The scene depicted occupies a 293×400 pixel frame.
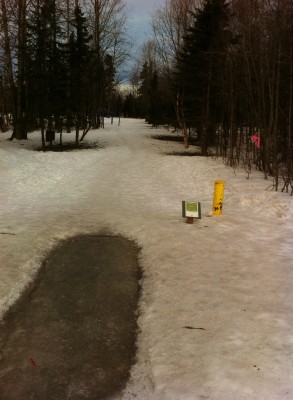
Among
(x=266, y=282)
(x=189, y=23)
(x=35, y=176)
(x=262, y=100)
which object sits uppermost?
(x=189, y=23)

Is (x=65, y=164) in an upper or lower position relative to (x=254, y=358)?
Result: upper

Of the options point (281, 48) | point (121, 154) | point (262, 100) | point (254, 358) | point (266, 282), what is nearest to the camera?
point (254, 358)

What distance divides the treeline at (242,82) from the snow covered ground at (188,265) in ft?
5.57

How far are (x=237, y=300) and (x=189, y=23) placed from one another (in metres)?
28.7

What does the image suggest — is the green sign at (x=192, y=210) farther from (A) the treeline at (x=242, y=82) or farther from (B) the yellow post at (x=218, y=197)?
→ (A) the treeline at (x=242, y=82)

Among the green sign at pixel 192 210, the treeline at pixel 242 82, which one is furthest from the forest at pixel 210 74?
the green sign at pixel 192 210

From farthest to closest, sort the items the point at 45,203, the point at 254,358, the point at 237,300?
the point at 45,203 < the point at 237,300 < the point at 254,358

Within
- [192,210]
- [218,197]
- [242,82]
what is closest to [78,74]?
[242,82]

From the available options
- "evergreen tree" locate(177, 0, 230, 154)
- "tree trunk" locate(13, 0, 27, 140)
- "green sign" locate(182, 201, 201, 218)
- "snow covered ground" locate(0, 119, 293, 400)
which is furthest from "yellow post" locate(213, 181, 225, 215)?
"tree trunk" locate(13, 0, 27, 140)

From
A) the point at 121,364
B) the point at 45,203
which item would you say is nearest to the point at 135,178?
the point at 45,203

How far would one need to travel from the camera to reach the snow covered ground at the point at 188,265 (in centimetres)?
369

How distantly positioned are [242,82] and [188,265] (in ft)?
38.1

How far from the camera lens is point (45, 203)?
1019cm

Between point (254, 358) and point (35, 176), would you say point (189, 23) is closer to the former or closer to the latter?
point (35, 176)
